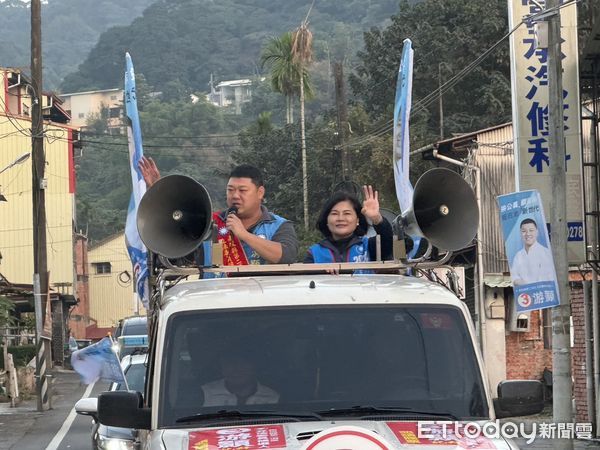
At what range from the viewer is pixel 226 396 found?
19.5 feet

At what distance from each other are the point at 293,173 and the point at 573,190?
35682 mm

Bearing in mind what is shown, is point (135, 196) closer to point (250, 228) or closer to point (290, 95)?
point (250, 228)

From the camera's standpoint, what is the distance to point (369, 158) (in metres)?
43.7

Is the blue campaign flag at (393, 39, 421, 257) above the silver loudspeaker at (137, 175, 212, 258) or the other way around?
above

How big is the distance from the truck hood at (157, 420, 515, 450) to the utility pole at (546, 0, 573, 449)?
10.2 m

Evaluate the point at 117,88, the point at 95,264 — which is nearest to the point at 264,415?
the point at 95,264

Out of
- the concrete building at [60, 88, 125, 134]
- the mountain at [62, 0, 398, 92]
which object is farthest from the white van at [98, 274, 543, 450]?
the concrete building at [60, 88, 125, 134]

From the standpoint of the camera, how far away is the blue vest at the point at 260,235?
7.87 meters

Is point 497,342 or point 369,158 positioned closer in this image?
point 497,342

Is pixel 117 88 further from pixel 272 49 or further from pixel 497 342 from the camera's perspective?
pixel 497 342

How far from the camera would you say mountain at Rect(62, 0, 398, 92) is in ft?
439

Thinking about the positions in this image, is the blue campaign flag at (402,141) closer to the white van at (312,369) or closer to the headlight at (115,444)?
the white van at (312,369)

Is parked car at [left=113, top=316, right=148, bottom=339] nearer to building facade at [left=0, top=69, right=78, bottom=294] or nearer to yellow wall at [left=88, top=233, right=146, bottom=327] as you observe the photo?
building facade at [left=0, top=69, right=78, bottom=294]

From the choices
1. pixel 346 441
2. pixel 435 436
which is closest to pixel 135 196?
pixel 435 436
